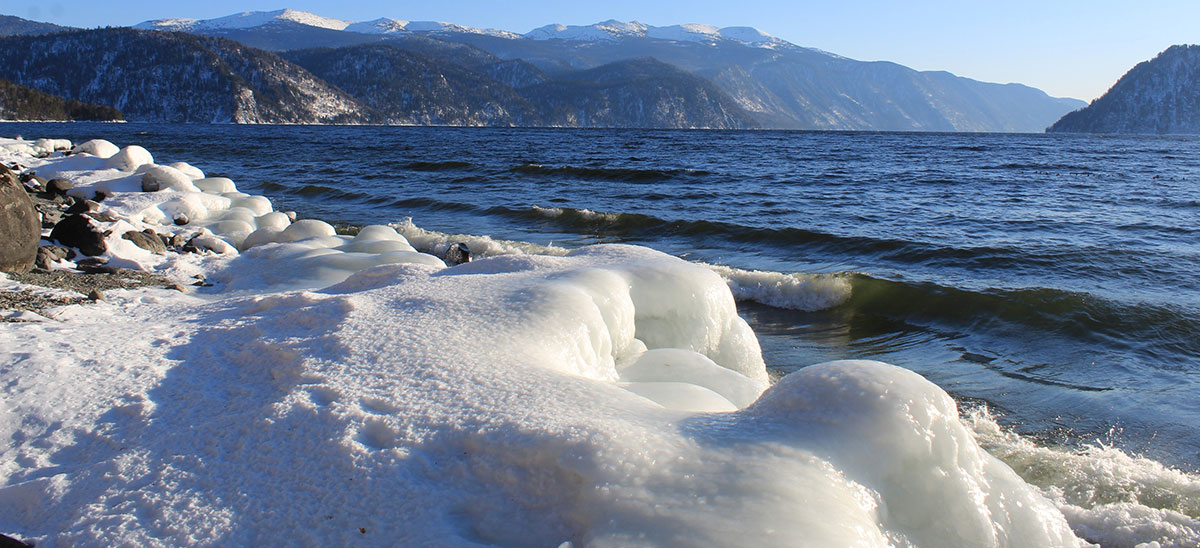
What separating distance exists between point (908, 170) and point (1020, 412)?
2134cm

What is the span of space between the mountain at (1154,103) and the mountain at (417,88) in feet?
316

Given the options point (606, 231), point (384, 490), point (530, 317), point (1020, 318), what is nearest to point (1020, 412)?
point (1020, 318)

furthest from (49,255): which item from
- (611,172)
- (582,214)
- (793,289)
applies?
(611,172)

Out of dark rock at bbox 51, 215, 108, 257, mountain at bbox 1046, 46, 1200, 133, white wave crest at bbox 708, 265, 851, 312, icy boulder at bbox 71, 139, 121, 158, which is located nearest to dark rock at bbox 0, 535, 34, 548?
dark rock at bbox 51, 215, 108, 257

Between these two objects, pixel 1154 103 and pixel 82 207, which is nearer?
pixel 82 207

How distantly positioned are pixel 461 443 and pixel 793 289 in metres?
6.28

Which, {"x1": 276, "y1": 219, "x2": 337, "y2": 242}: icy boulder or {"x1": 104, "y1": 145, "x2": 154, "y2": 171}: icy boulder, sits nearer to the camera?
{"x1": 276, "y1": 219, "x2": 337, "y2": 242}: icy boulder

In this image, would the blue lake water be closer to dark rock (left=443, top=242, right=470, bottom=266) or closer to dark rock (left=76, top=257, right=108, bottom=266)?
dark rock (left=443, top=242, right=470, bottom=266)

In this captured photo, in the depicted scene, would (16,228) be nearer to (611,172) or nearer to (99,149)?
(99,149)

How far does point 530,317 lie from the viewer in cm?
314

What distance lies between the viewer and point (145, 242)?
21.7 ft

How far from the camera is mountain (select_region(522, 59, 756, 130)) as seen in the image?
155750mm

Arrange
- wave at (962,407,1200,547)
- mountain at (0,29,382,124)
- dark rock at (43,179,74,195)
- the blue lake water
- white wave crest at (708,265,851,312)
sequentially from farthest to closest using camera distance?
mountain at (0,29,382,124) < dark rock at (43,179,74,195) < white wave crest at (708,265,851,312) < the blue lake water < wave at (962,407,1200,547)

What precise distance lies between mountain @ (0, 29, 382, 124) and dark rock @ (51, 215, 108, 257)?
108100mm
